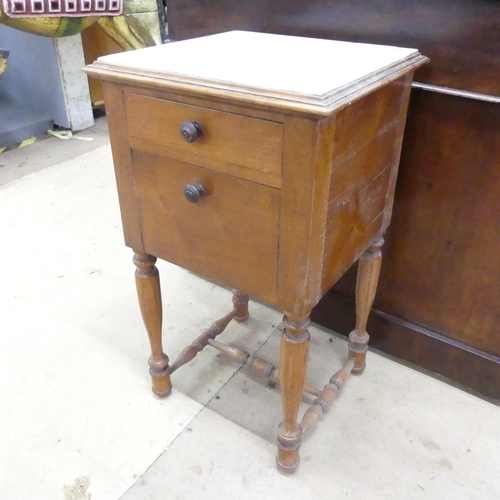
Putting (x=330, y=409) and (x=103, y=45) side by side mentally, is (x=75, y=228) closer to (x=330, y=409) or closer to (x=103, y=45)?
(x=330, y=409)

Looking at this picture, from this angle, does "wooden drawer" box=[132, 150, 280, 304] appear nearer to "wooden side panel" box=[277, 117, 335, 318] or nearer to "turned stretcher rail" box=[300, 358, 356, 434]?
"wooden side panel" box=[277, 117, 335, 318]

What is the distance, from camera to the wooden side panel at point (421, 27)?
1.02m

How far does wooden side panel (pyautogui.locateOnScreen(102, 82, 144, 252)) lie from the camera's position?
0.97 meters

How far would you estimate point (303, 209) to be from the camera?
0.82 m

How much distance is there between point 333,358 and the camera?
4.95 ft

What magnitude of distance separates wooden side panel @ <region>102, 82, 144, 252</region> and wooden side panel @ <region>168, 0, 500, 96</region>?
0.52m

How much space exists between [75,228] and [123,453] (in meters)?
1.23

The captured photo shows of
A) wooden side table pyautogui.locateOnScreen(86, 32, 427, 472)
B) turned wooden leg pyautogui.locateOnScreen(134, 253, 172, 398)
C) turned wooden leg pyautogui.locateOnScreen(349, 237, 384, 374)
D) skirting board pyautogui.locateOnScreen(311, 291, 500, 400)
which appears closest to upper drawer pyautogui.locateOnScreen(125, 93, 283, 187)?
wooden side table pyautogui.locateOnScreen(86, 32, 427, 472)

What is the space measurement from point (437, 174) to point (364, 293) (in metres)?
0.34

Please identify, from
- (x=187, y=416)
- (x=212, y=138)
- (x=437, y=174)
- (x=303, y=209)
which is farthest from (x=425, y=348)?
(x=212, y=138)

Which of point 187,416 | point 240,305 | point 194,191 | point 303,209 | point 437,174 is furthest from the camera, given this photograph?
point 240,305

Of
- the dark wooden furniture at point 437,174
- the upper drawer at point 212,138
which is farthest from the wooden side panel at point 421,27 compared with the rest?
the upper drawer at point 212,138

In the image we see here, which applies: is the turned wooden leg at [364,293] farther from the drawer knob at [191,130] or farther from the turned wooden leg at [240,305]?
the drawer knob at [191,130]

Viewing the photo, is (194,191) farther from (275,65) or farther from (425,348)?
(425,348)
